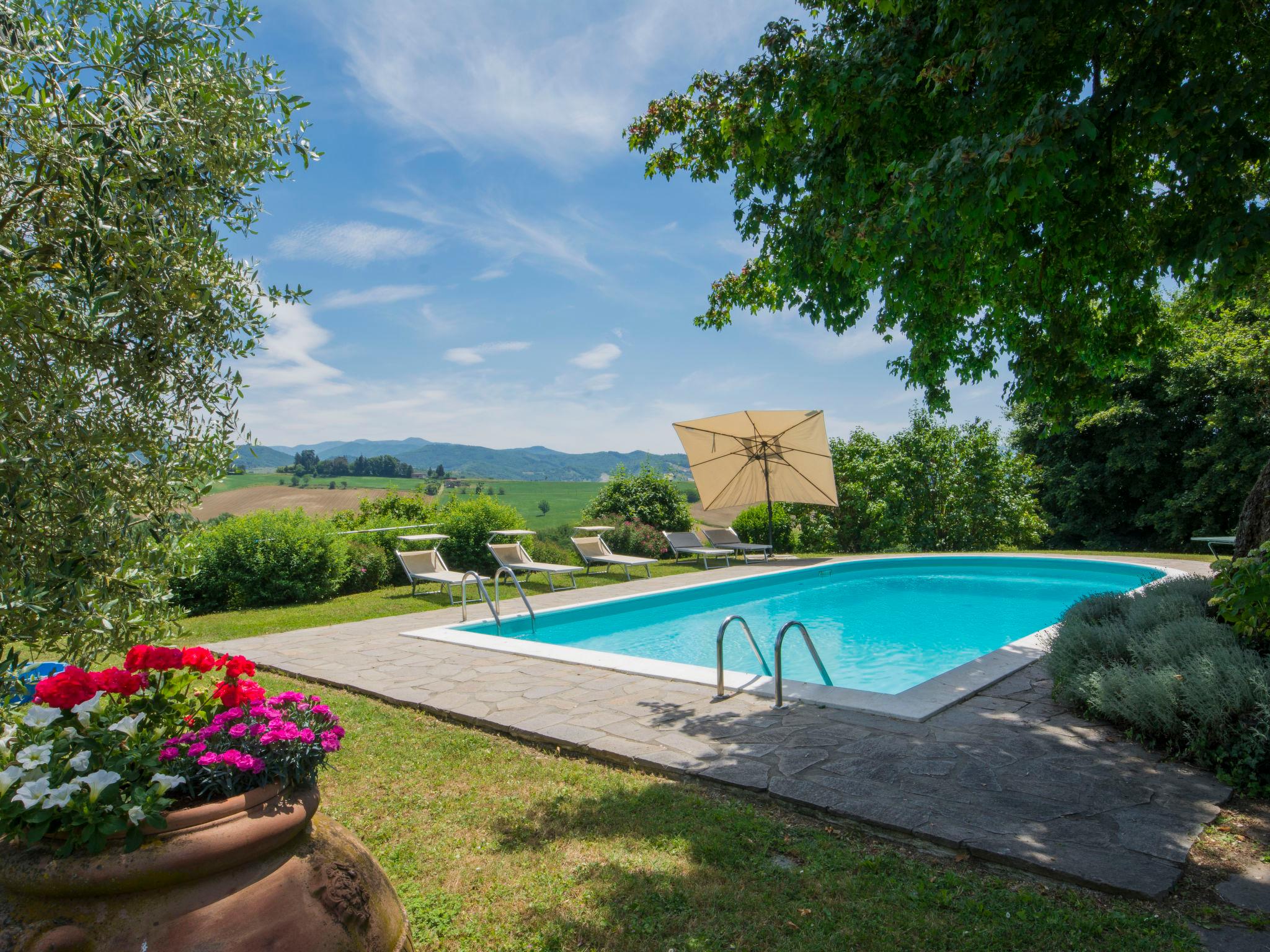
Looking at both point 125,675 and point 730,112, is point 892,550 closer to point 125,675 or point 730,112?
point 730,112

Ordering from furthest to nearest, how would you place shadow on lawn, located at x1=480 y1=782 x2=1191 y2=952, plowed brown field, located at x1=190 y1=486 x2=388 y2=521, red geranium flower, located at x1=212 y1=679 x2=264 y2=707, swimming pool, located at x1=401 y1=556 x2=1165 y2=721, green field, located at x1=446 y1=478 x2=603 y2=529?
1. green field, located at x1=446 y1=478 x2=603 y2=529
2. plowed brown field, located at x1=190 y1=486 x2=388 y2=521
3. swimming pool, located at x1=401 y1=556 x2=1165 y2=721
4. shadow on lawn, located at x1=480 y1=782 x2=1191 y2=952
5. red geranium flower, located at x1=212 y1=679 x2=264 y2=707

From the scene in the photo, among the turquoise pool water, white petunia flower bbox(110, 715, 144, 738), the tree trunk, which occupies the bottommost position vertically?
the turquoise pool water

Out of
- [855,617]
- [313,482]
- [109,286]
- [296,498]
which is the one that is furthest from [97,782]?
[313,482]

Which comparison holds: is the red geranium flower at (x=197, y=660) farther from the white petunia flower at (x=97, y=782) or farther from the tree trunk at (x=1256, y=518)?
the tree trunk at (x=1256, y=518)

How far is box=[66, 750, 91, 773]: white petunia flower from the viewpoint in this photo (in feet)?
5.16

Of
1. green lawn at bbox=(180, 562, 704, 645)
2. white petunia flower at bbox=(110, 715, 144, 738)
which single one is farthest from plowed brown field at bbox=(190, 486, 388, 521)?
white petunia flower at bbox=(110, 715, 144, 738)

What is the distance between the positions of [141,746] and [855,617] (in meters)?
10.1

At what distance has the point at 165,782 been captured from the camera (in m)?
1.59

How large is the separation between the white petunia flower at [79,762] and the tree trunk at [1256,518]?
6398mm

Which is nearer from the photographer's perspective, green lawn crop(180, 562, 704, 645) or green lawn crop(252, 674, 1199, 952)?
green lawn crop(252, 674, 1199, 952)

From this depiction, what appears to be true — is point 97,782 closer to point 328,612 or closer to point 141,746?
point 141,746

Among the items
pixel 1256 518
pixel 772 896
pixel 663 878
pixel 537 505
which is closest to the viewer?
pixel 772 896

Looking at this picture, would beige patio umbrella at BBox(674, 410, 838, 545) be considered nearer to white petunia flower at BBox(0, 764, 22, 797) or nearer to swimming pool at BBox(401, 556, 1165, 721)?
swimming pool at BBox(401, 556, 1165, 721)

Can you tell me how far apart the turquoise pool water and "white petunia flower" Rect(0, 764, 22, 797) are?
6.20 metres
